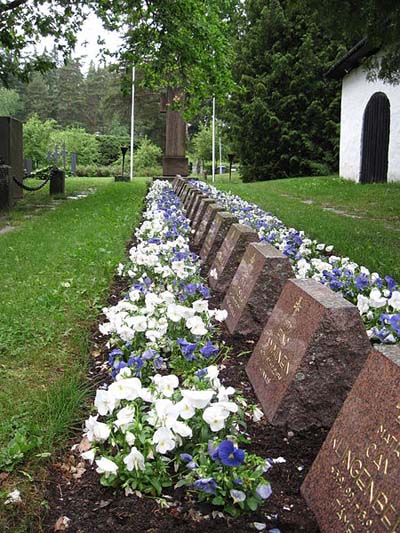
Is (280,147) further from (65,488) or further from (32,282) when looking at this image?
(65,488)

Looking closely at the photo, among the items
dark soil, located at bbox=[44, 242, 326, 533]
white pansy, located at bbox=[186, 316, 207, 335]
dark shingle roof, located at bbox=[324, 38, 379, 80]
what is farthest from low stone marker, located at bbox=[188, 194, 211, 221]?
dark shingle roof, located at bbox=[324, 38, 379, 80]

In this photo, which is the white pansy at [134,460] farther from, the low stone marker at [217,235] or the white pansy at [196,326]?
the low stone marker at [217,235]

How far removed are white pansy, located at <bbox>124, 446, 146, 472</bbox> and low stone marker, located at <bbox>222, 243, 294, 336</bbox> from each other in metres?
2.12

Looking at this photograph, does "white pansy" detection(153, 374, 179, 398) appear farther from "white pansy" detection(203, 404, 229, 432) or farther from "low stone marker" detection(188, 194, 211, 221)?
"low stone marker" detection(188, 194, 211, 221)

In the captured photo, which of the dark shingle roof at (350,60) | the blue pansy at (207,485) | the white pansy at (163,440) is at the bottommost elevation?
the blue pansy at (207,485)

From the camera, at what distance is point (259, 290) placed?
4262 millimetres

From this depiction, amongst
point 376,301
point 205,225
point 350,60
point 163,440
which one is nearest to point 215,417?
point 163,440

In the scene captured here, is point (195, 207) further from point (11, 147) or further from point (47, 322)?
point (11, 147)

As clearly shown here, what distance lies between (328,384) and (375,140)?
19.6 meters

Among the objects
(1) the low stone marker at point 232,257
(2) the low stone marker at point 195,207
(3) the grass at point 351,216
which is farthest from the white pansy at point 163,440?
(2) the low stone marker at point 195,207

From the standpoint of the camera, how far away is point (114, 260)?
23.2 feet

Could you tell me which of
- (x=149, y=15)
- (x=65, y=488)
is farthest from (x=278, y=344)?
(x=149, y=15)

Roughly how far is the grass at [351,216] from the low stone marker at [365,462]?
399cm

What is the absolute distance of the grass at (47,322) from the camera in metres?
2.95
